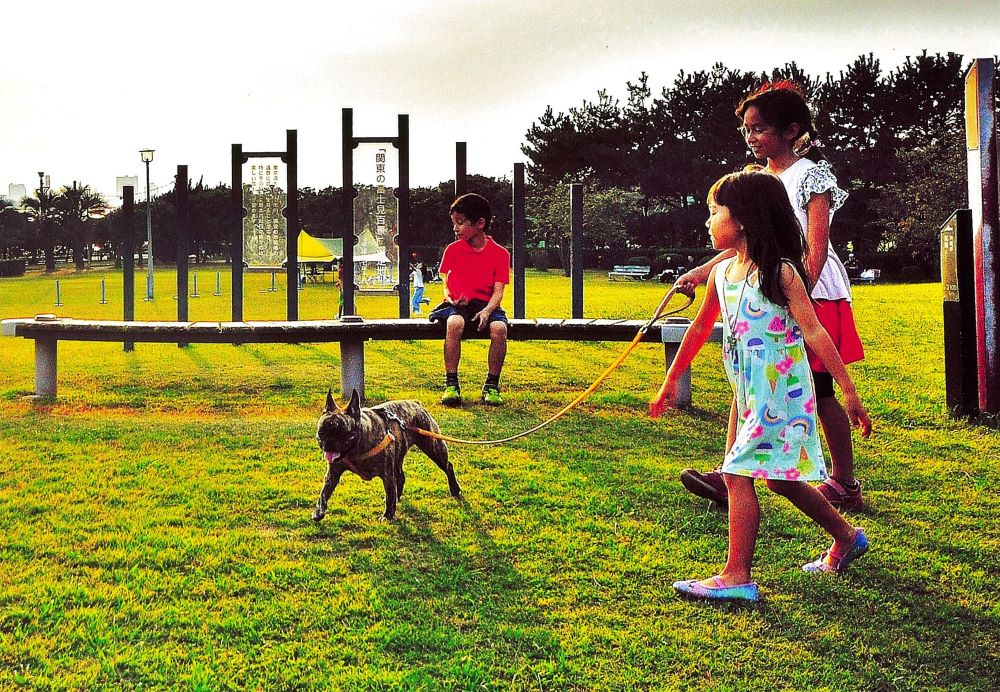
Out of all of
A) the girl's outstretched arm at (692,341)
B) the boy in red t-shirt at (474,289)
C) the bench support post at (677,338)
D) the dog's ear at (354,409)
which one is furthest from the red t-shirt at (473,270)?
the girl's outstretched arm at (692,341)

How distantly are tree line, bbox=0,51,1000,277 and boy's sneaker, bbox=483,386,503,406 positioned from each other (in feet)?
130

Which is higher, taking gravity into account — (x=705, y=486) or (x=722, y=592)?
(x=705, y=486)

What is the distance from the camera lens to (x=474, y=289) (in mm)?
9695

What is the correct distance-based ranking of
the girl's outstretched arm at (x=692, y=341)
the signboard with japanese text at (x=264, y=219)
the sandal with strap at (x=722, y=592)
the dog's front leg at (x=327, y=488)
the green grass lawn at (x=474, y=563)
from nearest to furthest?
the green grass lawn at (x=474, y=563) < the sandal with strap at (x=722, y=592) < the girl's outstretched arm at (x=692, y=341) < the dog's front leg at (x=327, y=488) < the signboard with japanese text at (x=264, y=219)

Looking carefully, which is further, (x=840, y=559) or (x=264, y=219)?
(x=264, y=219)

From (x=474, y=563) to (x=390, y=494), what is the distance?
0.80 m

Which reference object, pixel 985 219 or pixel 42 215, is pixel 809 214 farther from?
pixel 42 215

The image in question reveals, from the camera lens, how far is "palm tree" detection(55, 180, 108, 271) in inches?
2618

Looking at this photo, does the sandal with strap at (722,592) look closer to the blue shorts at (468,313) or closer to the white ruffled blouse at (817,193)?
the white ruffled blouse at (817,193)

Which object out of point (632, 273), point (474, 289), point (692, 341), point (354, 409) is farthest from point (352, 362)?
point (632, 273)

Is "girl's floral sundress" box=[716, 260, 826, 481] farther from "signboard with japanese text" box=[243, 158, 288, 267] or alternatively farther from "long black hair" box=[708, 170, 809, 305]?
"signboard with japanese text" box=[243, 158, 288, 267]

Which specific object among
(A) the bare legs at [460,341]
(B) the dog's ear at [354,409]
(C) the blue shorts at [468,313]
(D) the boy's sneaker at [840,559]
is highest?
(C) the blue shorts at [468,313]

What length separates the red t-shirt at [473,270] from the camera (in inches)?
381

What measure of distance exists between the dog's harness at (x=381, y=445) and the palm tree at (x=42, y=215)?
6377cm
